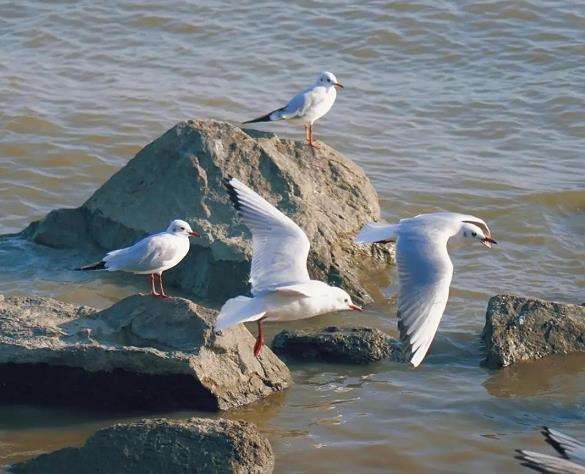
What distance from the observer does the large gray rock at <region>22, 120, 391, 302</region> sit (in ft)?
28.7

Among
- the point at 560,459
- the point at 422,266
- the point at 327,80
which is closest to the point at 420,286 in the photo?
the point at 422,266

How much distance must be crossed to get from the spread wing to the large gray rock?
779 mm

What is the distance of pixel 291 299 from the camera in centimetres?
715

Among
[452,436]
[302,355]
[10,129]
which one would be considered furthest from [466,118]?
[452,436]

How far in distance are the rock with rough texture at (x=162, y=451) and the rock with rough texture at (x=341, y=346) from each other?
1.78 metres

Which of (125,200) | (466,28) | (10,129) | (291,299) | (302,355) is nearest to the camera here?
(291,299)

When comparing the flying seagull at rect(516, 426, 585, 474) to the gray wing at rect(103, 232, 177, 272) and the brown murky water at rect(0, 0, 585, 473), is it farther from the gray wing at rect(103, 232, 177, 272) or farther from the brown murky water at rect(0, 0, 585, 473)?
the gray wing at rect(103, 232, 177, 272)

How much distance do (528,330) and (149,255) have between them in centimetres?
262

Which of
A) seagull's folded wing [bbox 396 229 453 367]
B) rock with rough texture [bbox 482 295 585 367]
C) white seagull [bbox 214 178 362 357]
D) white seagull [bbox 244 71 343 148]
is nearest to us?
seagull's folded wing [bbox 396 229 453 367]

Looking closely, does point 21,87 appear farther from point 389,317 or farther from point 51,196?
point 389,317

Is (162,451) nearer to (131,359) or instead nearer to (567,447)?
(131,359)

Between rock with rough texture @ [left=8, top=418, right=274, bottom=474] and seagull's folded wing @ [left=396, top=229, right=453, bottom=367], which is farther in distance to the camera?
seagull's folded wing @ [left=396, top=229, right=453, bottom=367]

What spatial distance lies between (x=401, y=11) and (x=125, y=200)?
8679mm

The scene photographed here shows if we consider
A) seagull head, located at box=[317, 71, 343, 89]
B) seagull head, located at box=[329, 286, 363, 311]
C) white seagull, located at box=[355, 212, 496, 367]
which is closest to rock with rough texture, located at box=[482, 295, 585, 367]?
white seagull, located at box=[355, 212, 496, 367]
